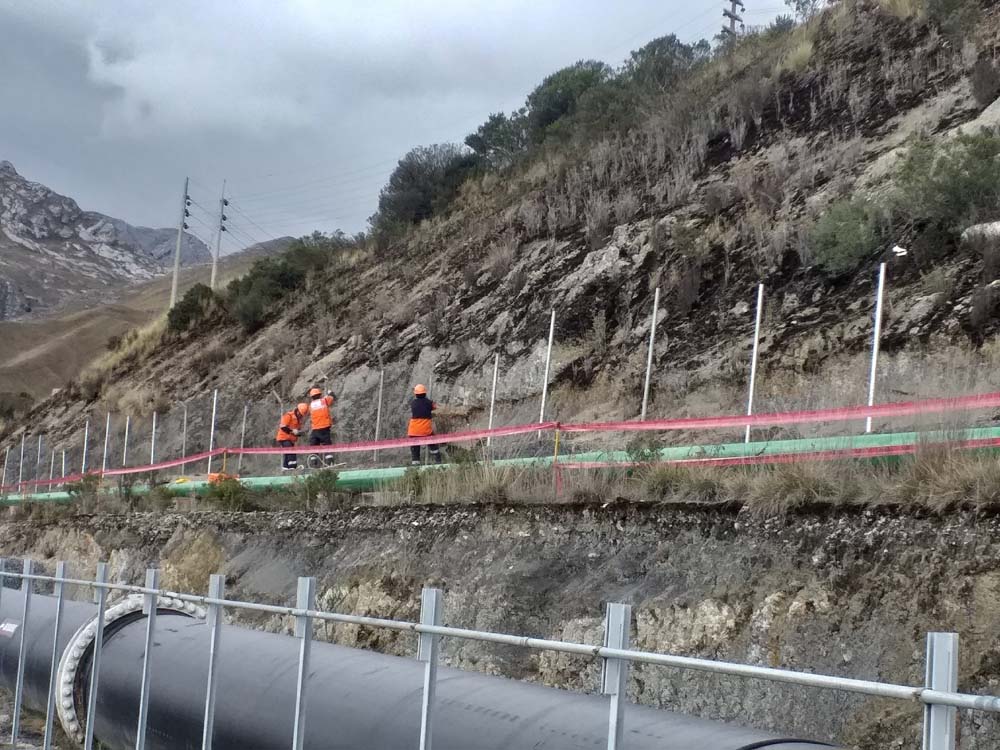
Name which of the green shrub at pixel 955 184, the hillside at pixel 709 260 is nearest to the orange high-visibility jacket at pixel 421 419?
the hillside at pixel 709 260

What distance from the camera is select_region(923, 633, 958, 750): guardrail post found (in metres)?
2.63

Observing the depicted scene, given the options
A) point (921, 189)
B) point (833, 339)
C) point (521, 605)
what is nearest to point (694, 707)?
point (521, 605)

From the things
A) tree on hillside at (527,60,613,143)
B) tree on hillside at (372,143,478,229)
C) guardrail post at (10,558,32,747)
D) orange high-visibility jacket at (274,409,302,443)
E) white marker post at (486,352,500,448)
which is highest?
tree on hillside at (527,60,613,143)

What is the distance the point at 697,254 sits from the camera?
18.2 metres

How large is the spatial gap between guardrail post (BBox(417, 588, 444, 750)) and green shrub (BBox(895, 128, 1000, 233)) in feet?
38.2

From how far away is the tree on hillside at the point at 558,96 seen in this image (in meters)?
34.3

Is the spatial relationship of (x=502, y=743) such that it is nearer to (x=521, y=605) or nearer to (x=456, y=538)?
(x=521, y=605)

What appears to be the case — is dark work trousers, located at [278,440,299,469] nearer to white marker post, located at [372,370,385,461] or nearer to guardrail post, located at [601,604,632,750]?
white marker post, located at [372,370,385,461]

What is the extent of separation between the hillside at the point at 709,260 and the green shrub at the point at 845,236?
30mm

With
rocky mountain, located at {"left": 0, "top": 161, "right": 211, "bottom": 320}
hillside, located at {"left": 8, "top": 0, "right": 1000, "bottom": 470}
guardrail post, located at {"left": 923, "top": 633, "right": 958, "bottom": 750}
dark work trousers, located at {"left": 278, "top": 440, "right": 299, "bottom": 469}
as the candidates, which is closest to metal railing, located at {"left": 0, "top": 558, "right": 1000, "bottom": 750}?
guardrail post, located at {"left": 923, "top": 633, "right": 958, "bottom": 750}

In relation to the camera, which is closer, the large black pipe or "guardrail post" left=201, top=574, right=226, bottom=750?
the large black pipe

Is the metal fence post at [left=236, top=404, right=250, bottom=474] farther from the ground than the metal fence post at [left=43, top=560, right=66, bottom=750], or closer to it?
farther from the ground

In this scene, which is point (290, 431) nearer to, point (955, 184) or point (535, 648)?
point (955, 184)

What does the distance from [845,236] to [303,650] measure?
12.1m
